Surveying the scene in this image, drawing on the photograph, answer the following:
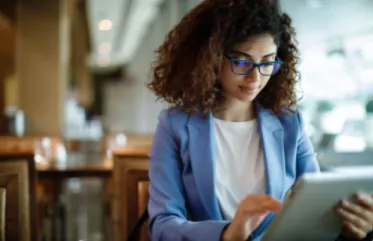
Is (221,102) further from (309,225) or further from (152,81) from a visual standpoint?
(309,225)

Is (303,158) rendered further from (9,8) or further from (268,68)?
(9,8)

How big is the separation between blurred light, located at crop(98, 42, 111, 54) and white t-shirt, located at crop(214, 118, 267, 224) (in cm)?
1325

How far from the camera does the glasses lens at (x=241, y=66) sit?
1055 millimetres

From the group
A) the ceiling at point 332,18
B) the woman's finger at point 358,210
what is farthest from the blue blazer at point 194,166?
the ceiling at point 332,18

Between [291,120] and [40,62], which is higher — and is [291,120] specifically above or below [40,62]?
below

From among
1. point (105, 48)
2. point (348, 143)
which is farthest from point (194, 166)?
point (105, 48)

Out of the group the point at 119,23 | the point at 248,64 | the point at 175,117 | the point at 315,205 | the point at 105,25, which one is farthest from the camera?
the point at 119,23

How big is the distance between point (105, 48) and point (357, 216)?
14940 mm

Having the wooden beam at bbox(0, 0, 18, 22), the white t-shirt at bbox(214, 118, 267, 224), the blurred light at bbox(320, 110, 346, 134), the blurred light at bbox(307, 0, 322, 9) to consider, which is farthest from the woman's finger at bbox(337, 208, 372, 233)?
the wooden beam at bbox(0, 0, 18, 22)

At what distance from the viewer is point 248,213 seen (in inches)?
35.0

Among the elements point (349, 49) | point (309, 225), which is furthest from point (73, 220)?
point (309, 225)

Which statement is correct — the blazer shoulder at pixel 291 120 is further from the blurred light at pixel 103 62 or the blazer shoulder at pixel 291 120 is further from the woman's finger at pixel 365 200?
the blurred light at pixel 103 62

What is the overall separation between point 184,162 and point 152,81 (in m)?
0.27

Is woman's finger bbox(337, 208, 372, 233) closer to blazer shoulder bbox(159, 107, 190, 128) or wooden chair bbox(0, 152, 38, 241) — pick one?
blazer shoulder bbox(159, 107, 190, 128)
